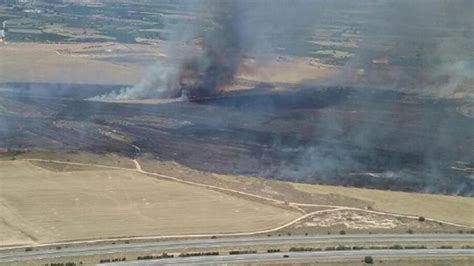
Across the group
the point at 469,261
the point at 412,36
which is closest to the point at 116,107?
the point at 412,36

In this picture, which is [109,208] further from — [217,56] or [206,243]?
[217,56]

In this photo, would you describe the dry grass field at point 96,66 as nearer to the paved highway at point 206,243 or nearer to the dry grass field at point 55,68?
Result: the dry grass field at point 55,68

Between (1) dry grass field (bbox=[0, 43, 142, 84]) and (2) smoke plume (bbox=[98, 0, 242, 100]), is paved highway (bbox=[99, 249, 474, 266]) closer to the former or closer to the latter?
(2) smoke plume (bbox=[98, 0, 242, 100])

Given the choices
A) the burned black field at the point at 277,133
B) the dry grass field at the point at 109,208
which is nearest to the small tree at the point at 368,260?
the dry grass field at the point at 109,208

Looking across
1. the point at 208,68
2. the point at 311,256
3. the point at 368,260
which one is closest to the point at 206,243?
the point at 311,256

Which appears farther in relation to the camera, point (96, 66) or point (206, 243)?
point (96, 66)

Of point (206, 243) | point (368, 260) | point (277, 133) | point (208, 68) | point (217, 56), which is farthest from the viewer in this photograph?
point (217, 56)

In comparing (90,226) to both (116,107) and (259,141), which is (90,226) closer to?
(259,141)
